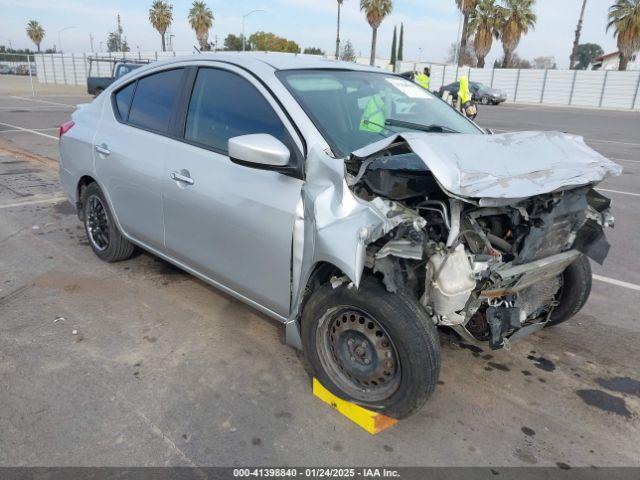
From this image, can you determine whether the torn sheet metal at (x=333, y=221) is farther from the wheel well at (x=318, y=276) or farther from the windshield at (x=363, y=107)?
the windshield at (x=363, y=107)

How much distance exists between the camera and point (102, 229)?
4684mm

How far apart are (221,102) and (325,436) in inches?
82.7

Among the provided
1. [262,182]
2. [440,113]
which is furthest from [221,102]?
[440,113]

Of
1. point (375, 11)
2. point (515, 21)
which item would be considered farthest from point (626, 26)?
point (375, 11)

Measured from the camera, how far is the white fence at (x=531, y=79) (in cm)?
3684

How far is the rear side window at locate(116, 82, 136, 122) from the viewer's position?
419 cm

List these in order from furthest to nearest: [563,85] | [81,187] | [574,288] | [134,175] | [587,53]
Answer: [587,53]
[563,85]
[81,187]
[134,175]
[574,288]

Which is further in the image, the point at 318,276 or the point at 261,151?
the point at 318,276

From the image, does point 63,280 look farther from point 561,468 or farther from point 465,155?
point 561,468

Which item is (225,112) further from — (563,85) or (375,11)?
(375,11)

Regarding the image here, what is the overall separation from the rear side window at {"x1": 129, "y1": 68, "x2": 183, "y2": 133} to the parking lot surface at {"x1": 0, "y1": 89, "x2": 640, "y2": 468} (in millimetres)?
1335

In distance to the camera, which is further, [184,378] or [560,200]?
[184,378]

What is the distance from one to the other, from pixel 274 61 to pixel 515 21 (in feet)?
169

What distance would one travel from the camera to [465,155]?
2.53m
